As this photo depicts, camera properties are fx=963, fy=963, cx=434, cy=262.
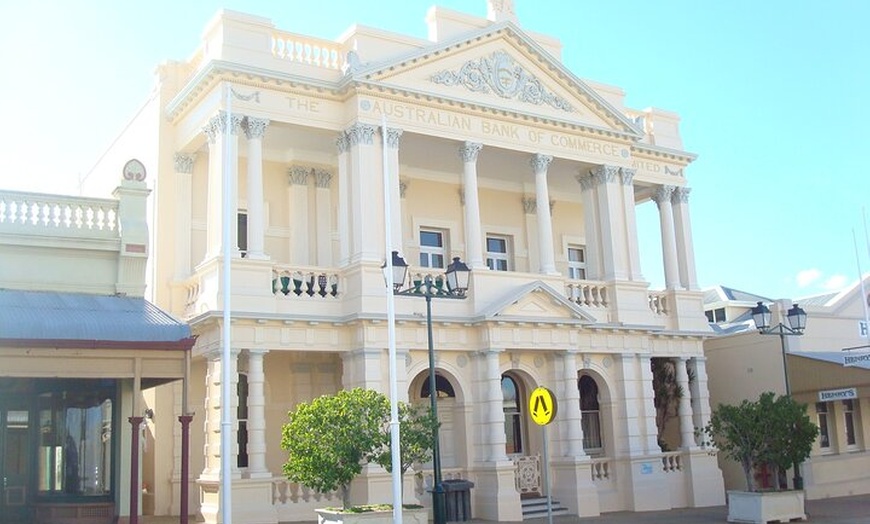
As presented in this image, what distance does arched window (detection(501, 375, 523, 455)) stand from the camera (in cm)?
2641

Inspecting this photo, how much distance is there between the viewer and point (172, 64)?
2509cm

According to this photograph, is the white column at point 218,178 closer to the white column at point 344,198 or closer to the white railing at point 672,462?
Result: the white column at point 344,198

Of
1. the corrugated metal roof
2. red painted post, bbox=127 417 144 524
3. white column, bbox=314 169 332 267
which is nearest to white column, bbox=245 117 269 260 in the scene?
white column, bbox=314 169 332 267

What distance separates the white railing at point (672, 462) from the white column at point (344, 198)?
1097cm

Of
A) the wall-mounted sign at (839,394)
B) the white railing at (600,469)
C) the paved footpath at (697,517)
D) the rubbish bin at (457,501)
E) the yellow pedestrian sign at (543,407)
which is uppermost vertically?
the wall-mounted sign at (839,394)

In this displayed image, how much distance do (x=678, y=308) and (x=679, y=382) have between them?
2.20 m

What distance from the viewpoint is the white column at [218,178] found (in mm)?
21922

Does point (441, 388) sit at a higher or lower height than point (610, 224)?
lower

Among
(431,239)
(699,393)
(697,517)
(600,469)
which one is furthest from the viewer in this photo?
(699,393)

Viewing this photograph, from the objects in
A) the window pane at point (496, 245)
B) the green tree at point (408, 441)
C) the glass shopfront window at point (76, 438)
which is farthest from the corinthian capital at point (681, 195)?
the glass shopfront window at point (76, 438)

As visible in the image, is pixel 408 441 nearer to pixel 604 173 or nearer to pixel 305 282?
pixel 305 282

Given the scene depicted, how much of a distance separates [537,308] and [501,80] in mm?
6242

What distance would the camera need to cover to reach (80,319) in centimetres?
1605

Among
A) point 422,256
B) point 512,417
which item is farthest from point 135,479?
point 422,256
